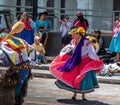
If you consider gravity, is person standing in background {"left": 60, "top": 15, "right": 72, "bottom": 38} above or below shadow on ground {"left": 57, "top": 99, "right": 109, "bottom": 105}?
above

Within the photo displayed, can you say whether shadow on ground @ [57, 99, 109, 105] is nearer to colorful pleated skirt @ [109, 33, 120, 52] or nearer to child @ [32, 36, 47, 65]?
child @ [32, 36, 47, 65]

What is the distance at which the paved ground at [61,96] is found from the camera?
1091cm

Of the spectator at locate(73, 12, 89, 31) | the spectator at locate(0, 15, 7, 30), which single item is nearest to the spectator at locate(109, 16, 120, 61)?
the spectator at locate(73, 12, 89, 31)

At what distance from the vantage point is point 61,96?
11.7 metres

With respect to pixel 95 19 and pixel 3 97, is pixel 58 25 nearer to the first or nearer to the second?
pixel 95 19

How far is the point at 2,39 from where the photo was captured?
8930 millimetres

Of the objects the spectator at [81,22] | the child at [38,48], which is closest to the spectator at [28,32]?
the child at [38,48]

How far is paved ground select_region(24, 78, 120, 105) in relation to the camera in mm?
10914

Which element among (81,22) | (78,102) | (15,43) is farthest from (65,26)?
(15,43)

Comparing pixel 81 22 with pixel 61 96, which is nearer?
pixel 61 96

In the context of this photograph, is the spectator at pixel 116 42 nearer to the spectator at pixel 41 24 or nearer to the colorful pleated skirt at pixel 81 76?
the spectator at pixel 41 24

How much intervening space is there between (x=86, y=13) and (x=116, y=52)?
3462mm

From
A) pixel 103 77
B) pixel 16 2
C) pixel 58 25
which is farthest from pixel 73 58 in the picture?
pixel 16 2

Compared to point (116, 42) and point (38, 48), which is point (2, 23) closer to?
point (38, 48)
